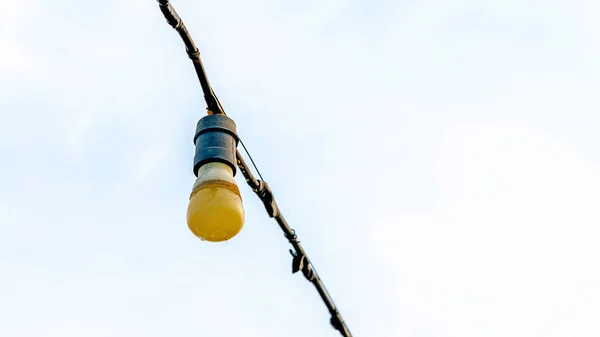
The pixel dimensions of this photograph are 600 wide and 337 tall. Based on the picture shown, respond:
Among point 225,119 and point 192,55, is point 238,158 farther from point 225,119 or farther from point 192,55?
point 192,55

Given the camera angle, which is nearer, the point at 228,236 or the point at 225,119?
the point at 228,236

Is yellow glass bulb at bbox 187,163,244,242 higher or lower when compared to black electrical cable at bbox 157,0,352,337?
lower

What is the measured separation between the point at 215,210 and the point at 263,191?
0.85 metres

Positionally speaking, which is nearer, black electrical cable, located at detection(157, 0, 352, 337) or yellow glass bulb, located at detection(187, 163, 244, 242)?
yellow glass bulb, located at detection(187, 163, 244, 242)

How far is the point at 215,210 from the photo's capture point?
3129 millimetres

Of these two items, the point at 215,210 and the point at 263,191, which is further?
the point at 263,191

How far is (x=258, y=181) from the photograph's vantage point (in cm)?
396

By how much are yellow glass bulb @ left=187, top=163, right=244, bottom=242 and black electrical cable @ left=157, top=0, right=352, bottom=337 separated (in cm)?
62

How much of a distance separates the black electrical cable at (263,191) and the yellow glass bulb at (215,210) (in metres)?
0.62

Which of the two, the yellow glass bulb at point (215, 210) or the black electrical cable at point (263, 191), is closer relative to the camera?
the yellow glass bulb at point (215, 210)

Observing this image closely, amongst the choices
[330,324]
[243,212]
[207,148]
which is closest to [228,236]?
[243,212]

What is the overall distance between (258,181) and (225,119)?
0.42 m

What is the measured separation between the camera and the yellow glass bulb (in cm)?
313

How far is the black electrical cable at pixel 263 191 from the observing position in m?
3.60
